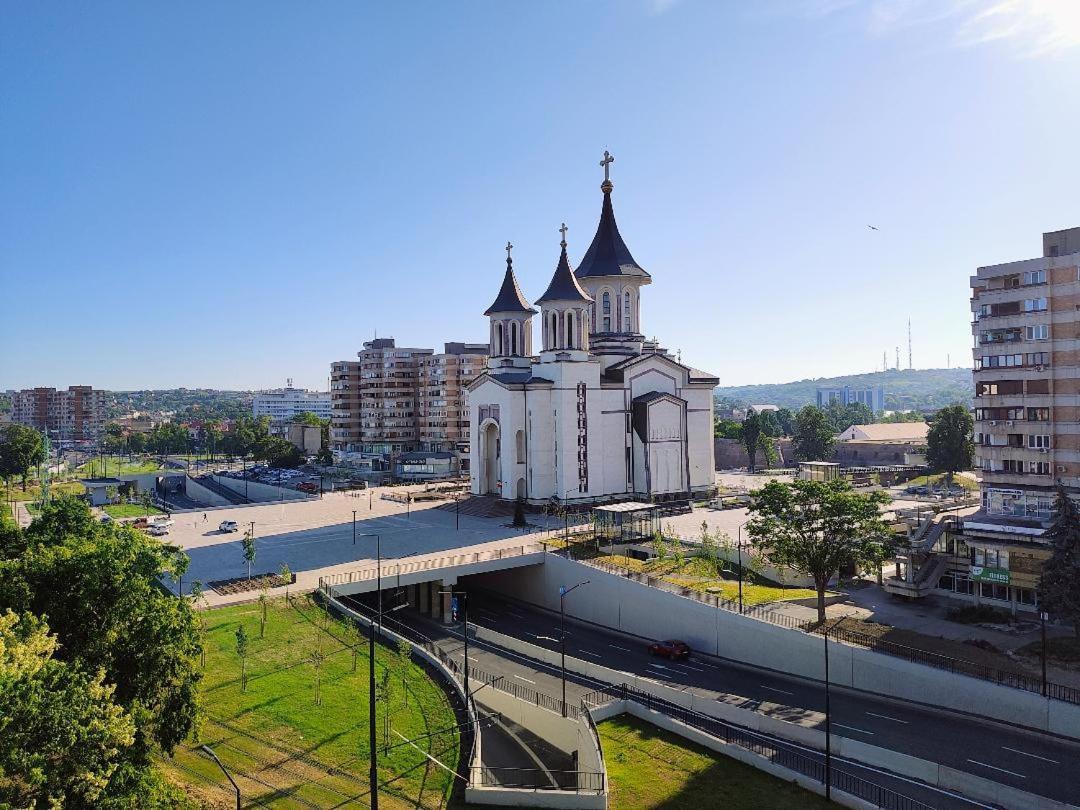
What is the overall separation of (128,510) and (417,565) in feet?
144

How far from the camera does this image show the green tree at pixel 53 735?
1261cm

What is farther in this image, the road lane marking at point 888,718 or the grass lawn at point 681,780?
the road lane marking at point 888,718

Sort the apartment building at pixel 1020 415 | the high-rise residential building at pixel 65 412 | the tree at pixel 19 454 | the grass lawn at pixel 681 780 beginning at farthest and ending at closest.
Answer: the high-rise residential building at pixel 65 412 → the tree at pixel 19 454 → the apartment building at pixel 1020 415 → the grass lawn at pixel 681 780

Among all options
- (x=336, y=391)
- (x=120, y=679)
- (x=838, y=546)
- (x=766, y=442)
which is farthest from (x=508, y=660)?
(x=336, y=391)

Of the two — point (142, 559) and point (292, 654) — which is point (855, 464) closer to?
point (292, 654)

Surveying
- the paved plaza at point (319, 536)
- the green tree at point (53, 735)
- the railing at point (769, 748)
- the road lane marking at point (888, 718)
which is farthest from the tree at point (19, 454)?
the road lane marking at point (888, 718)

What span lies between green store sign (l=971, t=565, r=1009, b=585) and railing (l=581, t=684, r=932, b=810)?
48.5 ft

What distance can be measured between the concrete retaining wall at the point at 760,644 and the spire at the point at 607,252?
93.8 ft

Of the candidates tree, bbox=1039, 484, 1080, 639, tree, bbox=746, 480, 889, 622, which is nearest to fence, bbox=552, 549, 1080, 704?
tree, bbox=746, 480, 889, 622

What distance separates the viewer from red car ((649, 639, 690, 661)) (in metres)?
32.9

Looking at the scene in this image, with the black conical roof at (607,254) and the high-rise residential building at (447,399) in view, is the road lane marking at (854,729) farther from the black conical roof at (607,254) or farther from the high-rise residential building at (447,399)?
the high-rise residential building at (447,399)

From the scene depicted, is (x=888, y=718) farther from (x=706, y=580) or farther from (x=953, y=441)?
(x=953, y=441)

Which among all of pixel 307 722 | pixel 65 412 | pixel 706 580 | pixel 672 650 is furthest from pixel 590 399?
pixel 65 412

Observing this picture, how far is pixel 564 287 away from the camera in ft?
189
